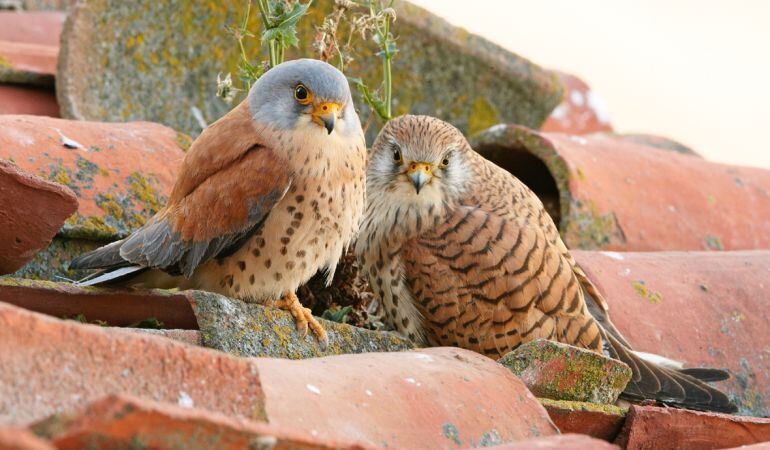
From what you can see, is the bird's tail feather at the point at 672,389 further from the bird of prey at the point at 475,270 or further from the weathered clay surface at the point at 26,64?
the weathered clay surface at the point at 26,64

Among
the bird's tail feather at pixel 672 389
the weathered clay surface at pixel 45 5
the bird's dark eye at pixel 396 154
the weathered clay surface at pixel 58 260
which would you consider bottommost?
the weathered clay surface at pixel 45 5

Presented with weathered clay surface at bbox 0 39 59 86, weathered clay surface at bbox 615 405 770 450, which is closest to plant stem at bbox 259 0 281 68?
weathered clay surface at bbox 0 39 59 86

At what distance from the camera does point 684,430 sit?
2545mm

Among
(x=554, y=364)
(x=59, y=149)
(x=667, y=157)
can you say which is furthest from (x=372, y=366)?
(x=667, y=157)

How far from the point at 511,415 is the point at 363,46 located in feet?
11.3

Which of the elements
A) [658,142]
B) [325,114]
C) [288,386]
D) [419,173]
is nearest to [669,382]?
[419,173]

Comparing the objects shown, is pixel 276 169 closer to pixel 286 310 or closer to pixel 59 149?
pixel 286 310

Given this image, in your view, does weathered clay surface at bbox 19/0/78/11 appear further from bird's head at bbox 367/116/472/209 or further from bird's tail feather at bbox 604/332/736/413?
bird's tail feather at bbox 604/332/736/413

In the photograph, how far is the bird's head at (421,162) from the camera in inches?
139

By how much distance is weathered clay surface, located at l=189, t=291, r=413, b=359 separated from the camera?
233cm

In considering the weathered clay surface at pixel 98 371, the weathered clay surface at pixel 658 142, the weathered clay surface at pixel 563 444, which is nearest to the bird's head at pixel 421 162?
the weathered clay surface at pixel 563 444

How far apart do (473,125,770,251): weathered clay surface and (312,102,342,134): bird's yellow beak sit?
1.49 metres

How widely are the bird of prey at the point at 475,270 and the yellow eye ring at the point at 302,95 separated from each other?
56 cm

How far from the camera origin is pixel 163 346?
1.47 metres
